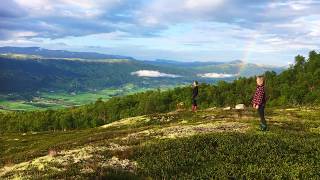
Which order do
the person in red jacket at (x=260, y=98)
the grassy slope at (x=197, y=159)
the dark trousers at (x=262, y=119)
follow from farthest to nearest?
the person in red jacket at (x=260, y=98) < the dark trousers at (x=262, y=119) < the grassy slope at (x=197, y=159)

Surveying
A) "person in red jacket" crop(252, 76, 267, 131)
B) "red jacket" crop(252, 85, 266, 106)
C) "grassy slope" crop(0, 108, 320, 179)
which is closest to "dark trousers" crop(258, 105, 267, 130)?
"person in red jacket" crop(252, 76, 267, 131)

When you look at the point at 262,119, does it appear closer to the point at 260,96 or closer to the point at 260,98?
the point at 260,98

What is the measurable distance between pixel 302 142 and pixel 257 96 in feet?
28.7

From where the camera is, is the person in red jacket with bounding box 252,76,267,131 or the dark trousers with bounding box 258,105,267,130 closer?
the dark trousers with bounding box 258,105,267,130

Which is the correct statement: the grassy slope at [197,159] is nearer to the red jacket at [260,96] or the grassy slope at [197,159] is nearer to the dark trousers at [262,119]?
the dark trousers at [262,119]

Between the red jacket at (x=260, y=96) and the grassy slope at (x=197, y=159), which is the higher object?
the red jacket at (x=260, y=96)

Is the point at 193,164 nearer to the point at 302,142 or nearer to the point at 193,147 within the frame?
the point at 193,147

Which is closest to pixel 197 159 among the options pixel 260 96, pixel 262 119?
pixel 262 119

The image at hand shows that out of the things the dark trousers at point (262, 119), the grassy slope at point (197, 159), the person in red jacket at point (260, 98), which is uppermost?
the person in red jacket at point (260, 98)

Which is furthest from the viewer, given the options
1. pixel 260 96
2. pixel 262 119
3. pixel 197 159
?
pixel 260 96

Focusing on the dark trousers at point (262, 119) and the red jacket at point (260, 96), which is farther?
the red jacket at point (260, 96)

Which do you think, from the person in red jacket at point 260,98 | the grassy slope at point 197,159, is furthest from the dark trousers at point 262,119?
the grassy slope at point 197,159

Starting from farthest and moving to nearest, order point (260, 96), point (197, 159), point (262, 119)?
point (260, 96), point (262, 119), point (197, 159)

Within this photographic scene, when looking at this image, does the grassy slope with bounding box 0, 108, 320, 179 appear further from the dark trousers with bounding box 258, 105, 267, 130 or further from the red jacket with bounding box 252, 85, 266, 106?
the red jacket with bounding box 252, 85, 266, 106
